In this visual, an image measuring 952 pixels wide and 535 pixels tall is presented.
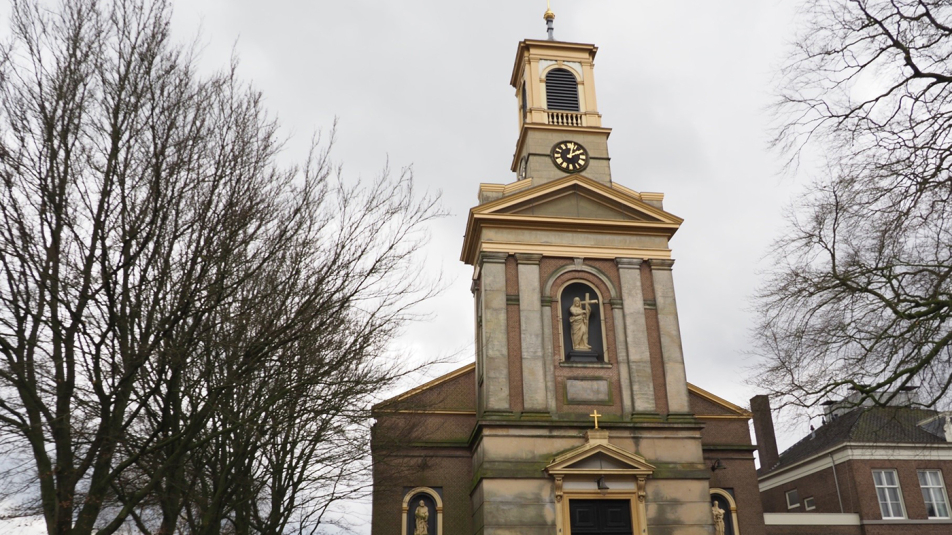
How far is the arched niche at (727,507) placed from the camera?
2420 cm

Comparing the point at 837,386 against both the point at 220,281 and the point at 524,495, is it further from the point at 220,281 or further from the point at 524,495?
the point at 524,495

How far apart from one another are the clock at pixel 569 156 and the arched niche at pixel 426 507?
11.9 meters

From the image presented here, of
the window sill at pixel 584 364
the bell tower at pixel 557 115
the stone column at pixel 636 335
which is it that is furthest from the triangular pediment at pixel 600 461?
the bell tower at pixel 557 115

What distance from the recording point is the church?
2105cm

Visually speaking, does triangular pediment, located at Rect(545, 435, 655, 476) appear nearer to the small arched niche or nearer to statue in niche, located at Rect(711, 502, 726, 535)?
the small arched niche

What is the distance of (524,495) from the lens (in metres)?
20.8

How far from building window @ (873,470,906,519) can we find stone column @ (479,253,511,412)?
69.8 feet

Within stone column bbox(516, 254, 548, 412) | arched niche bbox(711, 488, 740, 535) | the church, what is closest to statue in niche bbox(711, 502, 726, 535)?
the church

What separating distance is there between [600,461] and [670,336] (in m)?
4.76

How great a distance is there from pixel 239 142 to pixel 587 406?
1488cm

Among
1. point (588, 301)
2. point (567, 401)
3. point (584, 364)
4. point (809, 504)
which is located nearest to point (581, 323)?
point (588, 301)

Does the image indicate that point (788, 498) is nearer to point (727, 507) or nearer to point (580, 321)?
point (727, 507)

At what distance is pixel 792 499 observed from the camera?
38562mm

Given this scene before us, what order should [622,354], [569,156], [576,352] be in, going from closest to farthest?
[622,354] < [576,352] < [569,156]
